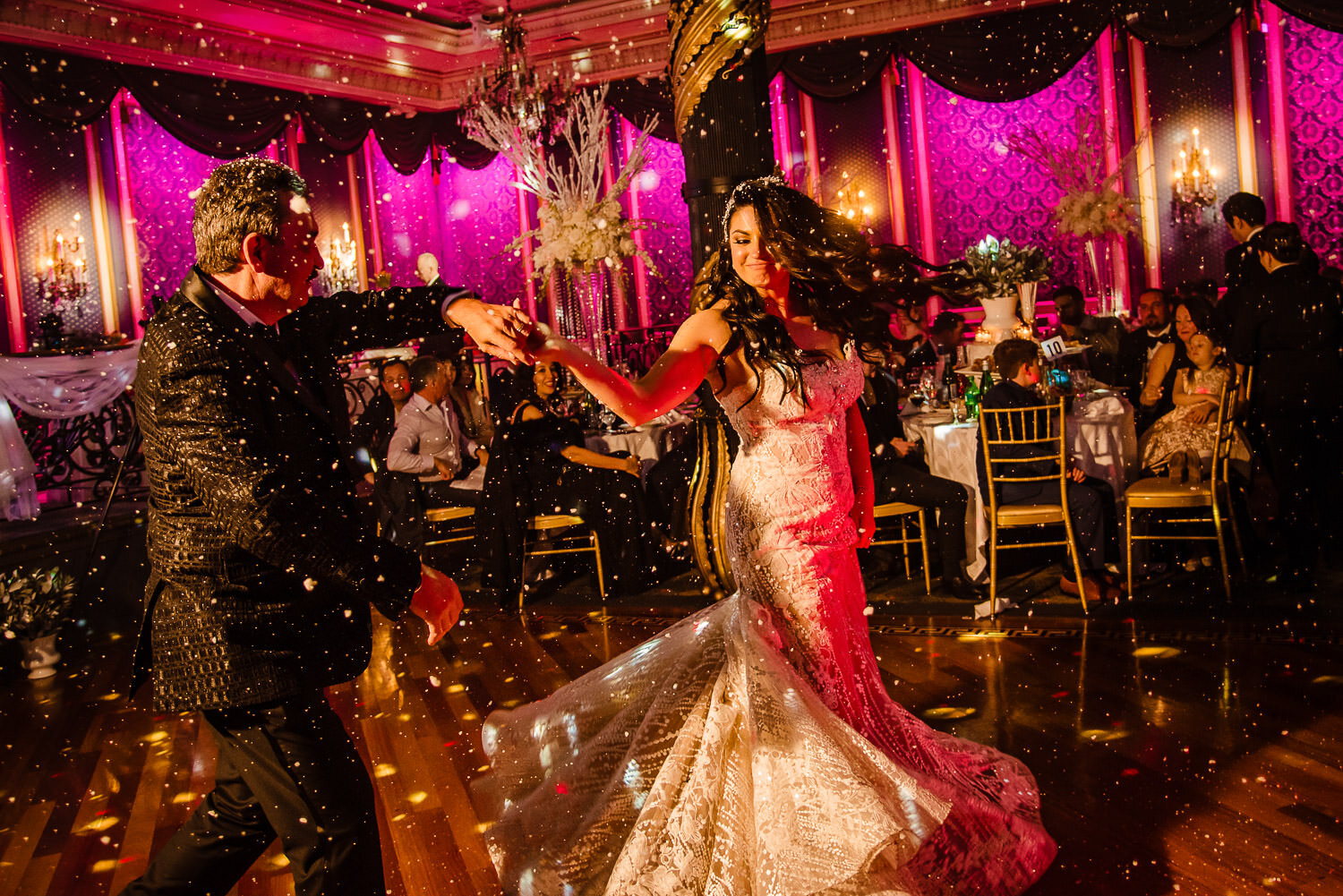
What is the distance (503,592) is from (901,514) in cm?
207

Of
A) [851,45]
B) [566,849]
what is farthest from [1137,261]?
[566,849]

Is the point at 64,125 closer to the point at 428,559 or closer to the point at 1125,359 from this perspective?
the point at 428,559

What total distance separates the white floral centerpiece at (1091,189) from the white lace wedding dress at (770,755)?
27.0ft

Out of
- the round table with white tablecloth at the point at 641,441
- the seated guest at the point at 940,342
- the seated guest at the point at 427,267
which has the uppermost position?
the seated guest at the point at 427,267

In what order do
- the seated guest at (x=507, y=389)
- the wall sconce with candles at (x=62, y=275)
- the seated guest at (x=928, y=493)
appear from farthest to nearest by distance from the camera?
the wall sconce with candles at (x=62, y=275) < the seated guest at (x=507, y=389) < the seated guest at (x=928, y=493)

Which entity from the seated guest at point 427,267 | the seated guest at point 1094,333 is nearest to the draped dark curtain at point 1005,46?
the seated guest at point 1094,333

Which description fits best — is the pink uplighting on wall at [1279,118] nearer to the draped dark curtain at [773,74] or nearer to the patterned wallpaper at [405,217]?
the draped dark curtain at [773,74]

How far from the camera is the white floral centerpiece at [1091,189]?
9.82 metres

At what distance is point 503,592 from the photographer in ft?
18.2

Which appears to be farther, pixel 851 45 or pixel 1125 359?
pixel 851 45

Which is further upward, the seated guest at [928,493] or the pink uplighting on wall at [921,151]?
the pink uplighting on wall at [921,151]

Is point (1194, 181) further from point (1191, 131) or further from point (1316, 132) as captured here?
point (1316, 132)

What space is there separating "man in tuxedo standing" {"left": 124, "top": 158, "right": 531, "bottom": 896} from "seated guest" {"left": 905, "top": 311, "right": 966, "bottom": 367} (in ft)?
17.0

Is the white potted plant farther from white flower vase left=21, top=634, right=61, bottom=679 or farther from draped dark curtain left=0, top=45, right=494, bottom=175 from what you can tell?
draped dark curtain left=0, top=45, right=494, bottom=175
